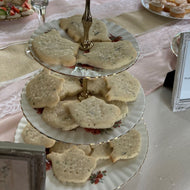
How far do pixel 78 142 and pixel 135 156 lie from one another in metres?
0.24

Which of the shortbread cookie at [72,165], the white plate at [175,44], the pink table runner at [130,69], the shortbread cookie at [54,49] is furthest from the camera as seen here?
the white plate at [175,44]

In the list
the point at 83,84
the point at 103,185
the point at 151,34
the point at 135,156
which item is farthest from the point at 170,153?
the point at 151,34

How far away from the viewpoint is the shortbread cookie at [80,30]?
29.6 inches

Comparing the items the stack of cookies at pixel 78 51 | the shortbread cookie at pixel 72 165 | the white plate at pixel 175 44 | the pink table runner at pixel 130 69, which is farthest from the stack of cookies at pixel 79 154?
the white plate at pixel 175 44

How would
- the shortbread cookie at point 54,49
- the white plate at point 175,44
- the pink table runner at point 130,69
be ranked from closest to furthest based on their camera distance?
the shortbread cookie at point 54,49 < the pink table runner at point 130,69 < the white plate at point 175,44

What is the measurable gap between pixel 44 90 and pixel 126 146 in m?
0.30

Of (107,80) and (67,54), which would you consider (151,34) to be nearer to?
(107,80)

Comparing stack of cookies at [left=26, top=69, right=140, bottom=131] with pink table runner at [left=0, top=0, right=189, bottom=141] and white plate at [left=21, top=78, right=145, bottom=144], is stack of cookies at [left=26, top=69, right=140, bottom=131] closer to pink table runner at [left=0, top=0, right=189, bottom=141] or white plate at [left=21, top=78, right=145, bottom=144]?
white plate at [left=21, top=78, right=145, bottom=144]

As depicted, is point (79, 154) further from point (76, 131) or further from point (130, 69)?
point (130, 69)

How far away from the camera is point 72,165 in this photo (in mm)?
791

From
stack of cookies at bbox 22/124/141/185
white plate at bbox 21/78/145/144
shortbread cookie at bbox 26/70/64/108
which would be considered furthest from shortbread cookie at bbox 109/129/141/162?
shortbread cookie at bbox 26/70/64/108

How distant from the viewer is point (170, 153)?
948mm

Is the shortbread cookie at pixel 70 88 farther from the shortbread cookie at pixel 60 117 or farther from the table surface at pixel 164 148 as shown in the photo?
the table surface at pixel 164 148

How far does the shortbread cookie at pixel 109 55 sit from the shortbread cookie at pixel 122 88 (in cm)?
12
